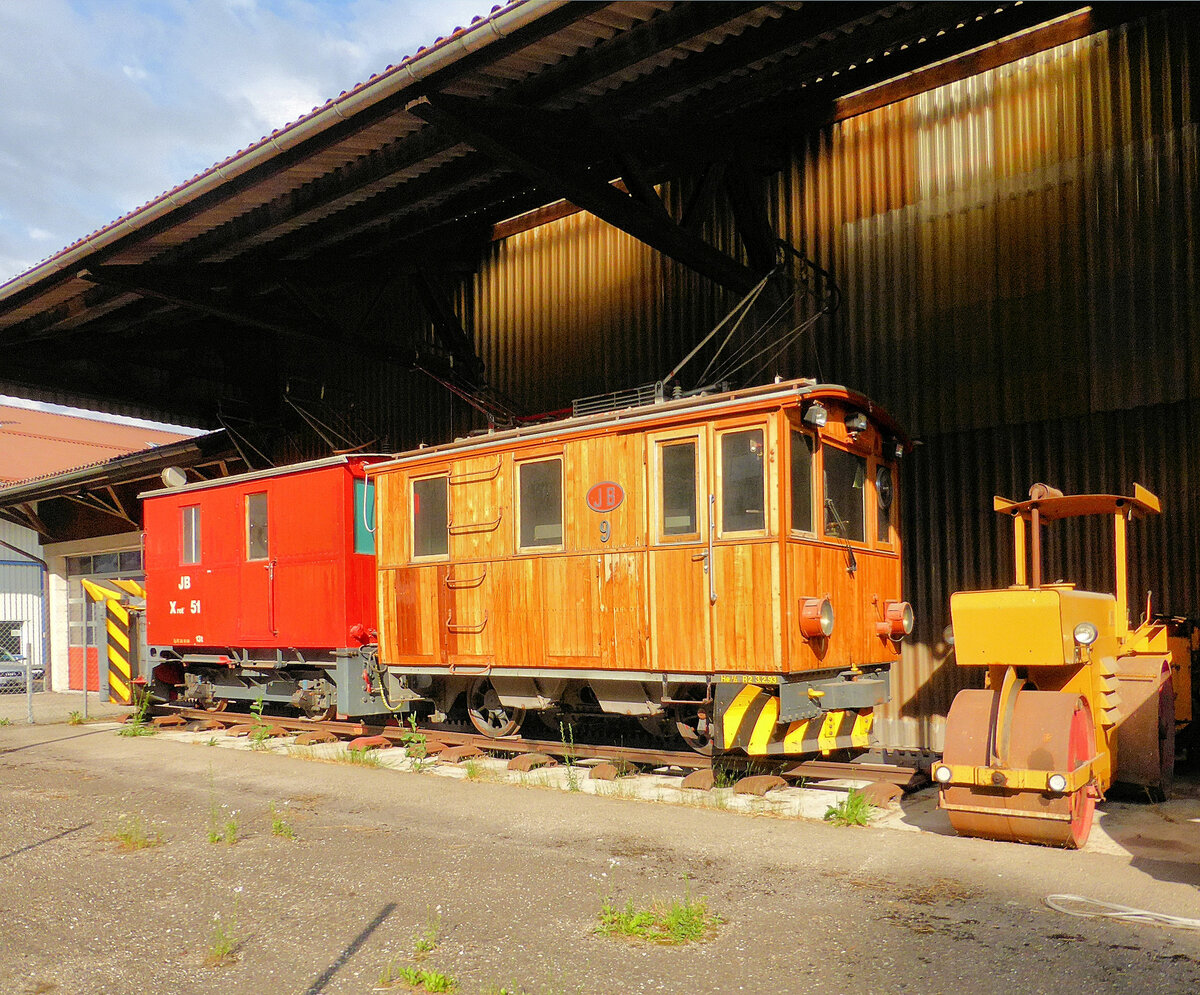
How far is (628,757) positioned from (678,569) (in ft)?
6.79

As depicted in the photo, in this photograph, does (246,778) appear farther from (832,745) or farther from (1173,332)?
(1173,332)

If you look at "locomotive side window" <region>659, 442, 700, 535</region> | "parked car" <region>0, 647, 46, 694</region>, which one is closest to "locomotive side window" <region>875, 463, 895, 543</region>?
"locomotive side window" <region>659, 442, 700, 535</region>

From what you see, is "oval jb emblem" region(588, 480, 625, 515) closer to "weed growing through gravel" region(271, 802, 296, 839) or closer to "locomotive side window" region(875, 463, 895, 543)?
"locomotive side window" region(875, 463, 895, 543)

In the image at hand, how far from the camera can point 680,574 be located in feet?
28.7

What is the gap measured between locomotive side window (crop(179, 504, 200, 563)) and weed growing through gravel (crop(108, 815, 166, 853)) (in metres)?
6.73

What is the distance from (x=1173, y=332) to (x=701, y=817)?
6.31m

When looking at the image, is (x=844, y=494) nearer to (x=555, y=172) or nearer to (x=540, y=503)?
(x=540, y=503)

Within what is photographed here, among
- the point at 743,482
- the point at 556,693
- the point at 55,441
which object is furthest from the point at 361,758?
the point at 55,441

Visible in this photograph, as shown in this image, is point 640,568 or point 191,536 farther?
point 191,536

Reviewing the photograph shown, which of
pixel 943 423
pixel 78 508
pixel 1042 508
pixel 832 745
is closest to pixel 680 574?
pixel 832 745

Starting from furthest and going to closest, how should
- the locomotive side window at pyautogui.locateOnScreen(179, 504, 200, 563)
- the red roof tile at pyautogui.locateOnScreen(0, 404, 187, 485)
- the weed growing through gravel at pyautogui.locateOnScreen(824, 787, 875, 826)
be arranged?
1. the red roof tile at pyautogui.locateOnScreen(0, 404, 187, 485)
2. the locomotive side window at pyautogui.locateOnScreen(179, 504, 200, 563)
3. the weed growing through gravel at pyautogui.locateOnScreen(824, 787, 875, 826)

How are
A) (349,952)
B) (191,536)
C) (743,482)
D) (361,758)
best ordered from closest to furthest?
(349,952) → (743,482) → (361,758) → (191,536)

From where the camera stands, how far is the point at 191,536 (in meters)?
14.3

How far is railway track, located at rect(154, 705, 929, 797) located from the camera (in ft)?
28.9
